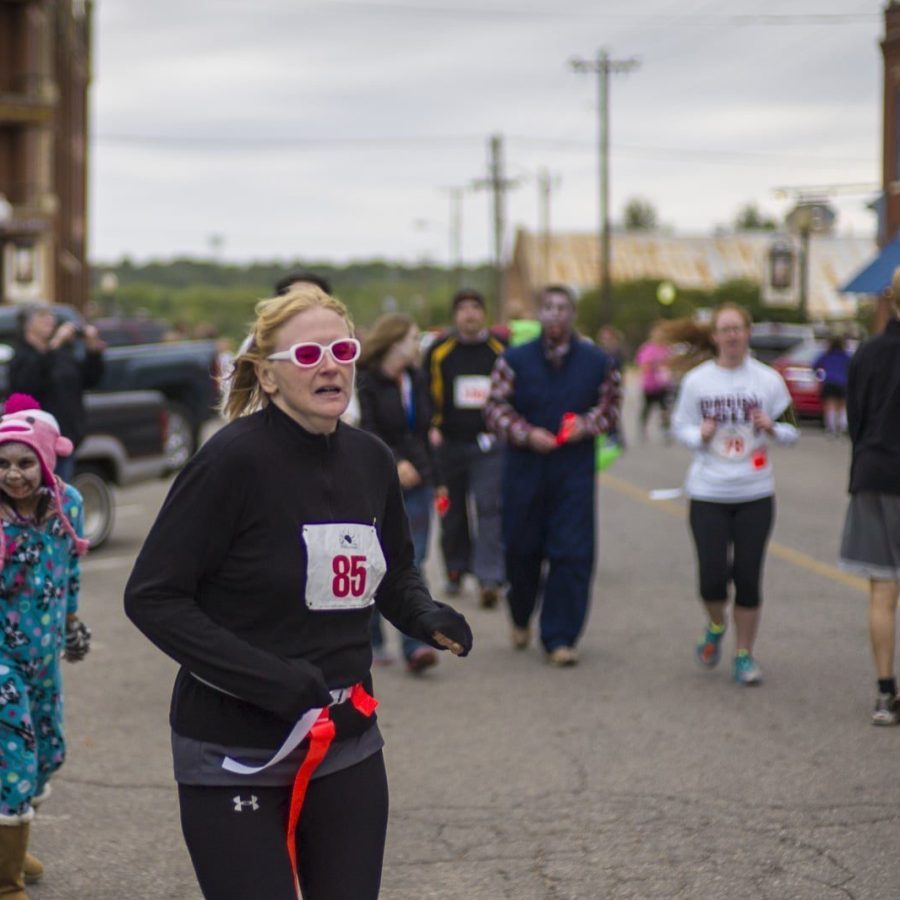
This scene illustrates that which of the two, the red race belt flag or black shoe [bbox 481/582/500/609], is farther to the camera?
black shoe [bbox 481/582/500/609]

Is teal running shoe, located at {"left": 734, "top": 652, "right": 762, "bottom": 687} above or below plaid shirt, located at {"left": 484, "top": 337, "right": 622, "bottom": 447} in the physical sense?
below

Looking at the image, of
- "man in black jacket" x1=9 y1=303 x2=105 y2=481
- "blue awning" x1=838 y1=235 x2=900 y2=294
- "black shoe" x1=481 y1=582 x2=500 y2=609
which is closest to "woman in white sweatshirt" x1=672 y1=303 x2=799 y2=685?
"black shoe" x1=481 y1=582 x2=500 y2=609

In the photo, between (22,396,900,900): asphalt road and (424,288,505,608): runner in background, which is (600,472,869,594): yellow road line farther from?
(424,288,505,608): runner in background

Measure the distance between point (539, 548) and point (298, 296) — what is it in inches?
227

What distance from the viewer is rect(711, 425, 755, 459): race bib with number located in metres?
8.38

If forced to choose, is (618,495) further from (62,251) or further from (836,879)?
(62,251)

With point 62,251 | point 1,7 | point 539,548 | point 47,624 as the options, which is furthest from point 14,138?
point 47,624

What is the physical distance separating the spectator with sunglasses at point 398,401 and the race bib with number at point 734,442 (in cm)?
169

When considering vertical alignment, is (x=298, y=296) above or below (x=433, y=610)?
above

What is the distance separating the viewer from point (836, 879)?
530cm

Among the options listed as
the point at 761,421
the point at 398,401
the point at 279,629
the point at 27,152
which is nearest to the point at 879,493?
the point at 761,421

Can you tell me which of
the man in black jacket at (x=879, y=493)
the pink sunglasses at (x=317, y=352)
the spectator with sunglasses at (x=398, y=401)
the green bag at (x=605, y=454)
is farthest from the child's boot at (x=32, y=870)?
the green bag at (x=605, y=454)

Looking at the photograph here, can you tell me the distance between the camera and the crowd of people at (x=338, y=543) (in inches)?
131

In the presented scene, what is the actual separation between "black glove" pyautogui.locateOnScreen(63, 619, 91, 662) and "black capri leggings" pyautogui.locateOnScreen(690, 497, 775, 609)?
12.4 feet
